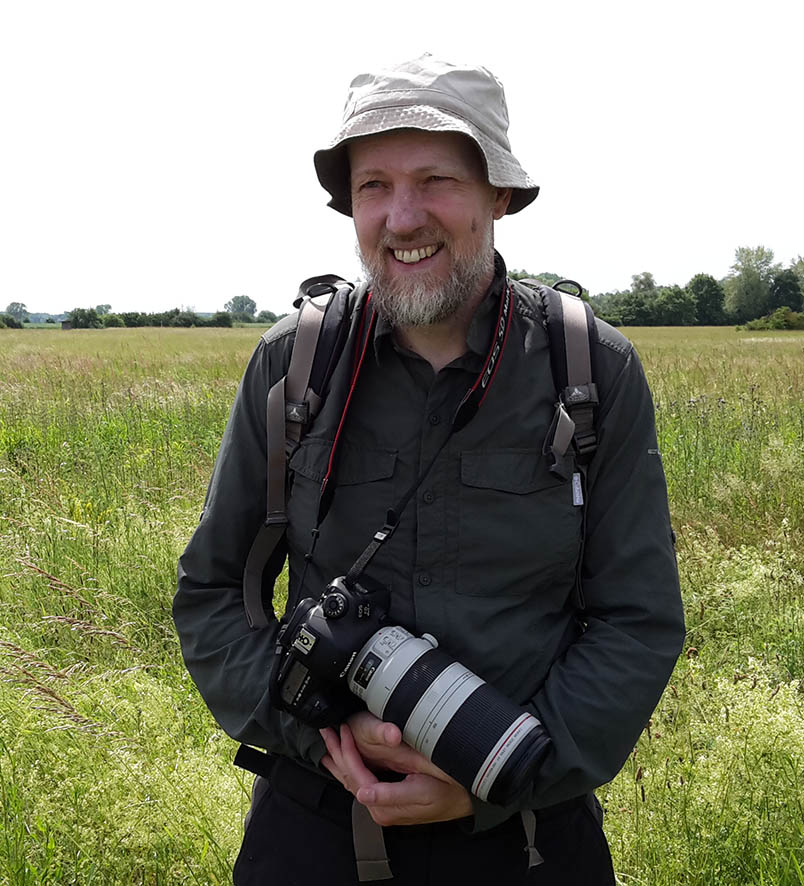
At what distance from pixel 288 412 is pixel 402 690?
676mm

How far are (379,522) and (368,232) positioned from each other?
0.68 m

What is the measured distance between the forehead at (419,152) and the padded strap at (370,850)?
1426 mm

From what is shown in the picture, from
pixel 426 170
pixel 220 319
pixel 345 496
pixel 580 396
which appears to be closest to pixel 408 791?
pixel 345 496

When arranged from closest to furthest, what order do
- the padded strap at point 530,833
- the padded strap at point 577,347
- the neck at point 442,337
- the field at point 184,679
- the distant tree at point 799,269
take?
the padded strap at point 530,833 → the padded strap at point 577,347 → the neck at point 442,337 → the field at point 184,679 → the distant tree at point 799,269

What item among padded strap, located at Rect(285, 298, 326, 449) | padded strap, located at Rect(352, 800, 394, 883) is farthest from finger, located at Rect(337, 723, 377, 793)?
padded strap, located at Rect(285, 298, 326, 449)

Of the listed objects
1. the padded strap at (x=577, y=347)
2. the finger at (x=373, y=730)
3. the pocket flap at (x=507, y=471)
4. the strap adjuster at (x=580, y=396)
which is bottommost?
the finger at (x=373, y=730)

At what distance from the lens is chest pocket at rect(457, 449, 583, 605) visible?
1.71 m

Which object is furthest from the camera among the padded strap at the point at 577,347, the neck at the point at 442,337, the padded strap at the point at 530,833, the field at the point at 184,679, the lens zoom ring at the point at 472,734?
the field at the point at 184,679

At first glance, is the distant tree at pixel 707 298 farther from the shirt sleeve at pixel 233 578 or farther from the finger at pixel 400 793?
the finger at pixel 400 793

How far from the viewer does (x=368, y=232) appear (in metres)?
1.84

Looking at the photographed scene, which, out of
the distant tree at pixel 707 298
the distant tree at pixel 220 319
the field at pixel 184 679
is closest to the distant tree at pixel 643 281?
the distant tree at pixel 707 298

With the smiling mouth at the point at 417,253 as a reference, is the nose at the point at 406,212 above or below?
above

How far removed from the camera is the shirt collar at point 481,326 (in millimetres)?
1823

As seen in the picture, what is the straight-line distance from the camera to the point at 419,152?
1752 mm
